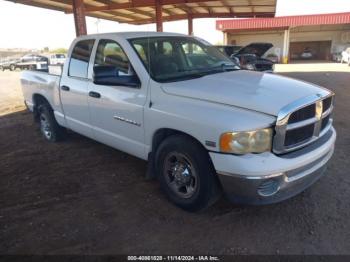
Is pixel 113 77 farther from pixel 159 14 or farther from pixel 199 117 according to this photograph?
pixel 159 14

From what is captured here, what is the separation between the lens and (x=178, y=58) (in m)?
4.09

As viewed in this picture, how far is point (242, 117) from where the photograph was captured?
9.27ft

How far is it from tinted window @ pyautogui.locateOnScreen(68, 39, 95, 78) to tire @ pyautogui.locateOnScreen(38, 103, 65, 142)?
50.2 inches

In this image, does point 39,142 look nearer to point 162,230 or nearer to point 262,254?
point 162,230

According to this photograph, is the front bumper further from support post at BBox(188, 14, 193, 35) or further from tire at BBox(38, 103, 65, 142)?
support post at BBox(188, 14, 193, 35)

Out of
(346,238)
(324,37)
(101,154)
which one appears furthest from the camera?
(324,37)

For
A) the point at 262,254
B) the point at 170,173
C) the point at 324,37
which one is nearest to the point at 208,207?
the point at 170,173

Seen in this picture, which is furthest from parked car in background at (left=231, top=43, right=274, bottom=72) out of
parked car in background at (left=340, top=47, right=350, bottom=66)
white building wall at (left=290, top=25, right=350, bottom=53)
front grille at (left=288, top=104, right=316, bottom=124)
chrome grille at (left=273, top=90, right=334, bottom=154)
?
white building wall at (left=290, top=25, right=350, bottom=53)

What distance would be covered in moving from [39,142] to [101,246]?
12.9 ft

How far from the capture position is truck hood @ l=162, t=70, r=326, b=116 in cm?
292

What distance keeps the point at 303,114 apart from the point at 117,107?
2196 mm

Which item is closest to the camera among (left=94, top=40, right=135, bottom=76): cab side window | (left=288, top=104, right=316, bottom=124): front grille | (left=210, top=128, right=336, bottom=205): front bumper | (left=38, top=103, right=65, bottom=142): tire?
(left=210, top=128, right=336, bottom=205): front bumper

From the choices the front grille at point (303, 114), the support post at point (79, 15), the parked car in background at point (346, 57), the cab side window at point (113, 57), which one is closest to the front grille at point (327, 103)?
the front grille at point (303, 114)

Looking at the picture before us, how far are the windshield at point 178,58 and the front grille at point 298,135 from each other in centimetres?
135
